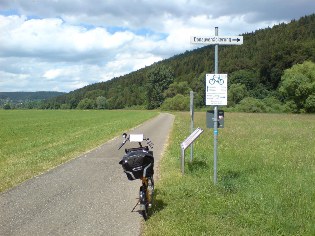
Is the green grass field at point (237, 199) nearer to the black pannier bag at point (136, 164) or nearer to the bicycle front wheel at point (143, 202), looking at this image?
the bicycle front wheel at point (143, 202)

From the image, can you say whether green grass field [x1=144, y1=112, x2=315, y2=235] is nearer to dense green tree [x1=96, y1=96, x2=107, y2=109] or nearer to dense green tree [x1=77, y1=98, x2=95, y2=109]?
dense green tree [x1=96, y1=96, x2=107, y2=109]

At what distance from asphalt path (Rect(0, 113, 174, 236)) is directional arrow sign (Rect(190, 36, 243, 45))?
12.0ft

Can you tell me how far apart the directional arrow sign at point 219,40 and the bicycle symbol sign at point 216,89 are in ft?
2.36

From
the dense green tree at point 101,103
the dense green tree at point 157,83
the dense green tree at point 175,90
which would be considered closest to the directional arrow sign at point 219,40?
the dense green tree at point 175,90

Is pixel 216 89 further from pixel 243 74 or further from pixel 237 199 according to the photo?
pixel 243 74

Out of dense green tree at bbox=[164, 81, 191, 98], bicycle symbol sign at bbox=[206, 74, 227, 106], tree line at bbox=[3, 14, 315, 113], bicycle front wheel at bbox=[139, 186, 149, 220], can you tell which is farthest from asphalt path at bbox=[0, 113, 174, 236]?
dense green tree at bbox=[164, 81, 191, 98]

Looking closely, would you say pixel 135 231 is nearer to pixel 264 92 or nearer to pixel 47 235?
pixel 47 235

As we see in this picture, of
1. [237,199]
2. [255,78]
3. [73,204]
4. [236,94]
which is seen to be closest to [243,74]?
[255,78]

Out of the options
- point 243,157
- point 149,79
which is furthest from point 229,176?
point 149,79

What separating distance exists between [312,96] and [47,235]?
237ft

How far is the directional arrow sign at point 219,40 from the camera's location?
862cm

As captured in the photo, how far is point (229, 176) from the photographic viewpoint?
32.9 feet

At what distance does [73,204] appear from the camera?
8.11m

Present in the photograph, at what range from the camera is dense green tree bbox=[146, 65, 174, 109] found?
13488cm
